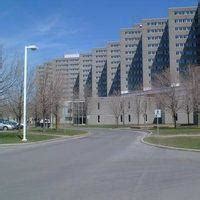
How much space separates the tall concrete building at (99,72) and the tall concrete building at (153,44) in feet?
102

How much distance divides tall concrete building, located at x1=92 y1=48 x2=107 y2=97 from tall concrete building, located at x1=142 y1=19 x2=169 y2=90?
3098 centimetres

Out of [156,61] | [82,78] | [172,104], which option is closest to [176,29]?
[156,61]

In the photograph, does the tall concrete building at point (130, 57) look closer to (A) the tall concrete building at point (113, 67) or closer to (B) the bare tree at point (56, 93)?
(A) the tall concrete building at point (113, 67)

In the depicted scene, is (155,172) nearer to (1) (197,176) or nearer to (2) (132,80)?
(1) (197,176)

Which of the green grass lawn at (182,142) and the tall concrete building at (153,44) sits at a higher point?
the tall concrete building at (153,44)

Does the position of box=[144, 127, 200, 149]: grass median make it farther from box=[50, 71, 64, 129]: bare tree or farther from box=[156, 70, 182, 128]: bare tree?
box=[156, 70, 182, 128]: bare tree

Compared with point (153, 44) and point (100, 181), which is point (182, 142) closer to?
point (100, 181)

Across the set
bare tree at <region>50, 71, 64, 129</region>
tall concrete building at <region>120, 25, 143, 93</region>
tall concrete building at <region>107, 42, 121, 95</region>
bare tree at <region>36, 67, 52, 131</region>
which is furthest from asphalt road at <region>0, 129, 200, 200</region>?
tall concrete building at <region>107, 42, 121, 95</region>

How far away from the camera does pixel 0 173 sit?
42.5ft

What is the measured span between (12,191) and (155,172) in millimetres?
5237

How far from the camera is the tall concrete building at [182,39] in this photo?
5217 inches

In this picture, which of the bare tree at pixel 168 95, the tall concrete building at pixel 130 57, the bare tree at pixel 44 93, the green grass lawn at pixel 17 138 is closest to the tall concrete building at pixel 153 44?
the tall concrete building at pixel 130 57

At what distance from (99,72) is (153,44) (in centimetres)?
3747

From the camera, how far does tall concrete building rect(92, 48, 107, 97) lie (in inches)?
6814
